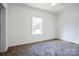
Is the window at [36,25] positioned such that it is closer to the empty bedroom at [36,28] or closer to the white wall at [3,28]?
the empty bedroom at [36,28]

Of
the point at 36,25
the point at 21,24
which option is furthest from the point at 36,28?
the point at 21,24

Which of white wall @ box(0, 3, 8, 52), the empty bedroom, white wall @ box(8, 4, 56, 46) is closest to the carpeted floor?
the empty bedroom

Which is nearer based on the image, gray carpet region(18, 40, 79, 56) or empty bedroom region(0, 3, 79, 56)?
gray carpet region(18, 40, 79, 56)

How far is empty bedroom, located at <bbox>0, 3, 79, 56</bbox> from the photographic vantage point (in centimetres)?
373

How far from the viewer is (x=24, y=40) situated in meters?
4.86

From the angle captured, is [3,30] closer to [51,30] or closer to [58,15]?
[51,30]

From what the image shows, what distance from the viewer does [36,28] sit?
5.52 m

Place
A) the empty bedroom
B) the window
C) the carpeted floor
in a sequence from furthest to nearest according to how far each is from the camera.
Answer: the window
the empty bedroom
the carpeted floor

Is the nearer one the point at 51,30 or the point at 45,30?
the point at 45,30

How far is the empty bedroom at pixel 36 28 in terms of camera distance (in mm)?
3731

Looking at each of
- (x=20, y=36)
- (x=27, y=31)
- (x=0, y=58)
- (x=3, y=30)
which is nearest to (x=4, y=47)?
(x=3, y=30)

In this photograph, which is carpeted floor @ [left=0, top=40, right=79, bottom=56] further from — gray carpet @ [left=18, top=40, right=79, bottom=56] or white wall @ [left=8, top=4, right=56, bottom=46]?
white wall @ [left=8, top=4, right=56, bottom=46]

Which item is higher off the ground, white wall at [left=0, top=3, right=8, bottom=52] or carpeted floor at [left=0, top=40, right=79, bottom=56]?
white wall at [left=0, top=3, right=8, bottom=52]

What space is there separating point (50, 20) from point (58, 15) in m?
0.83
